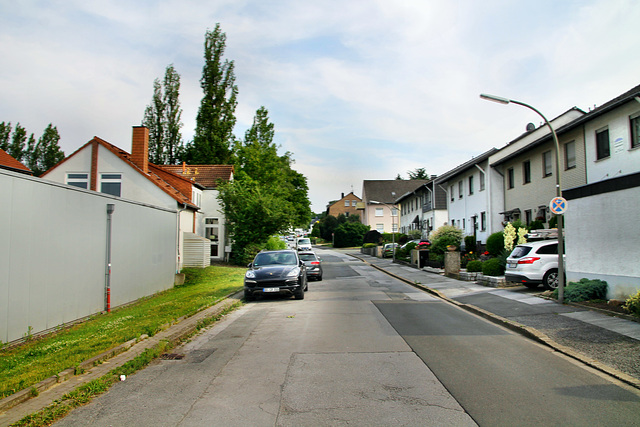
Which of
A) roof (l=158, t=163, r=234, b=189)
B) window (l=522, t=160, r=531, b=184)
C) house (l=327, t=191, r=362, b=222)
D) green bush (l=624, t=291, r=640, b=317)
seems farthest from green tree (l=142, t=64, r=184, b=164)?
house (l=327, t=191, r=362, b=222)

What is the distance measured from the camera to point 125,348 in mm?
7629

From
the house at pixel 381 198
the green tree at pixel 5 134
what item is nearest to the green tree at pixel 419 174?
the house at pixel 381 198

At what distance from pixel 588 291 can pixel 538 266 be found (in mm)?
3111

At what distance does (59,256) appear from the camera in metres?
9.82

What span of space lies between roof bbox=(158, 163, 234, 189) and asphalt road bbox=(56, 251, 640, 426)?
26.8 m

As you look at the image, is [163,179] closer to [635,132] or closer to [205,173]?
[205,173]

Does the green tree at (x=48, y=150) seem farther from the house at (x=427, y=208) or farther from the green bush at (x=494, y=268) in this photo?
the green bush at (x=494, y=268)

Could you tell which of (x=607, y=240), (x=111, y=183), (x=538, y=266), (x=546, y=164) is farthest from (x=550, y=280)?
(x=111, y=183)

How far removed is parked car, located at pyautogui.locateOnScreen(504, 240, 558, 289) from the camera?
1521cm

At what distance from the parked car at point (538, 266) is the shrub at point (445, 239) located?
1391cm

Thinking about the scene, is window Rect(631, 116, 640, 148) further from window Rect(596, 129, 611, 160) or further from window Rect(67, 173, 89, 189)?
window Rect(67, 173, 89, 189)

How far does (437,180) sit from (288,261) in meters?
28.8

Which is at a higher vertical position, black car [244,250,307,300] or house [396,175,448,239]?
house [396,175,448,239]

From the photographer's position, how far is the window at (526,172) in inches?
1039
